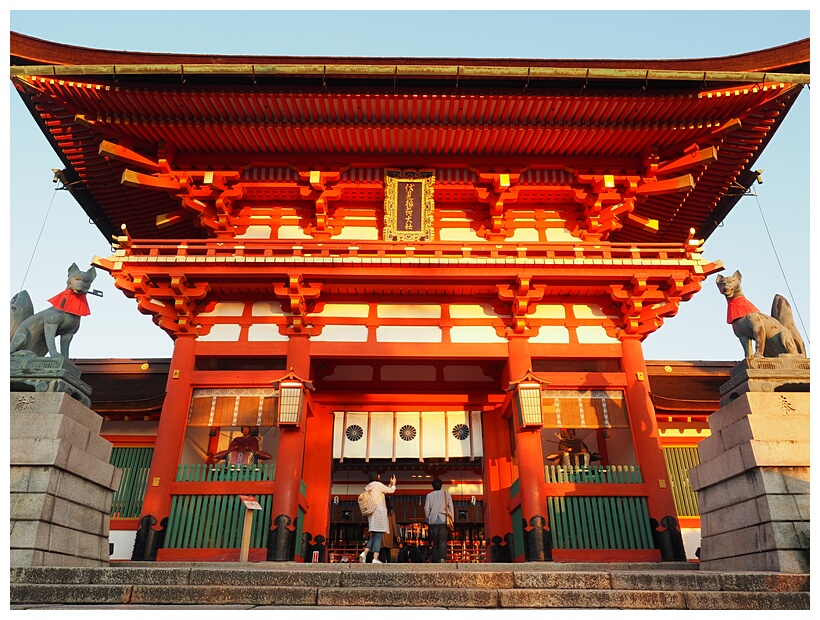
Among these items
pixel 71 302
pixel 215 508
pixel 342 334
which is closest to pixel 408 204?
pixel 342 334

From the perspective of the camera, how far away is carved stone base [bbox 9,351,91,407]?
299 inches

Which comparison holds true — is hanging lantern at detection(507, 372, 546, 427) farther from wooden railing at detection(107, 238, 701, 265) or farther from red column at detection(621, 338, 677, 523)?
wooden railing at detection(107, 238, 701, 265)

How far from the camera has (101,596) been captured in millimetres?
5191

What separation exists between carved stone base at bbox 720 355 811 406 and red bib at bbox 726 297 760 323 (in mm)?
837

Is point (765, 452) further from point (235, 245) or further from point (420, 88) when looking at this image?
point (235, 245)

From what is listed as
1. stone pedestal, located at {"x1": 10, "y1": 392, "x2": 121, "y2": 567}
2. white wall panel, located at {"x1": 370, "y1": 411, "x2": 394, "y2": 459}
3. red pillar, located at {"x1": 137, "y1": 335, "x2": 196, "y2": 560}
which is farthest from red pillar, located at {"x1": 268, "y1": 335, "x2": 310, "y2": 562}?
stone pedestal, located at {"x1": 10, "y1": 392, "x2": 121, "y2": 567}

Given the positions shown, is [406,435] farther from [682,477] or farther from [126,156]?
[126,156]

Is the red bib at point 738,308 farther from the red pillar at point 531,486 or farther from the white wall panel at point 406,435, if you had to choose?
the white wall panel at point 406,435

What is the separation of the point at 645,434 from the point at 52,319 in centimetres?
982

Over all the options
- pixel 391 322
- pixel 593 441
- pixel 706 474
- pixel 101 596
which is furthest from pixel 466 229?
pixel 101 596

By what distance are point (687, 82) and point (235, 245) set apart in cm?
914

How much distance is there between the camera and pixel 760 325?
7902 mm

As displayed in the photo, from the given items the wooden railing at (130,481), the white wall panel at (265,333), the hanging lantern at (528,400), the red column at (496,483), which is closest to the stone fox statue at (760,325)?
the hanging lantern at (528,400)

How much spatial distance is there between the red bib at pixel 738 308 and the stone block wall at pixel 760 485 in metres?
1.31
